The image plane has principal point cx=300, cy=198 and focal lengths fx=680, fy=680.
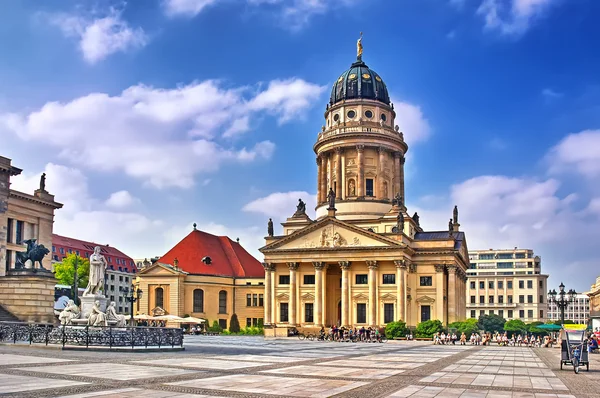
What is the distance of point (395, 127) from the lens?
314ft

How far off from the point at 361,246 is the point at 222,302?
25.6 metres

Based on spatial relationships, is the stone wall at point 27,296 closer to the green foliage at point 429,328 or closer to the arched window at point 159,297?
the green foliage at point 429,328

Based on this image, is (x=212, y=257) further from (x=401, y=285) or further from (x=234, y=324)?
(x=401, y=285)

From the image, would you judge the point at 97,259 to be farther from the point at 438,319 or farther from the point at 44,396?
the point at 438,319

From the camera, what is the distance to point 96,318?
3531 cm

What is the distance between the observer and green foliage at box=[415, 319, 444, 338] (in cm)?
7256

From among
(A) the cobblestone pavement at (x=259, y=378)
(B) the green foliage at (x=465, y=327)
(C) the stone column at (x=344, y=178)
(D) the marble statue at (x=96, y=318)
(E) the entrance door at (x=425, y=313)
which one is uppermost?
(C) the stone column at (x=344, y=178)

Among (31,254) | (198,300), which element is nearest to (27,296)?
(31,254)

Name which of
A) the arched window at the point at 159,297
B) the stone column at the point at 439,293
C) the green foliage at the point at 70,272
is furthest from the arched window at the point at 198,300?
the stone column at the point at 439,293

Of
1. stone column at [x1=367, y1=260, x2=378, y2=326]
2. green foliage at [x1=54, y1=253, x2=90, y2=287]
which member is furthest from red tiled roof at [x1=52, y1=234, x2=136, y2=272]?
stone column at [x1=367, y1=260, x2=378, y2=326]

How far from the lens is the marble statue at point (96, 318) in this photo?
115 ft

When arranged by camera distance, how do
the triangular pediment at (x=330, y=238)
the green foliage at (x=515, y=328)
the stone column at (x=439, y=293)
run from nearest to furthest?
the triangular pediment at (x=330, y=238), the stone column at (x=439, y=293), the green foliage at (x=515, y=328)

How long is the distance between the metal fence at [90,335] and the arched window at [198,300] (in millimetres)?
55110

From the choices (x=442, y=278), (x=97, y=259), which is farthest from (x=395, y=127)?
(x=97, y=259)
